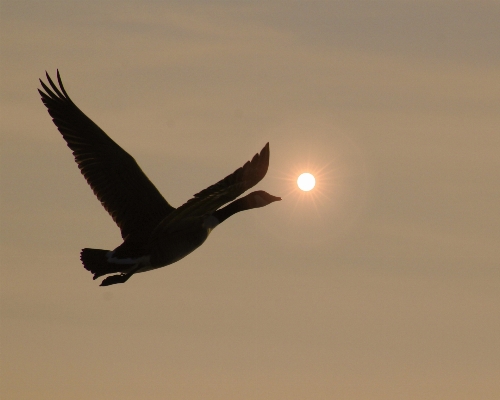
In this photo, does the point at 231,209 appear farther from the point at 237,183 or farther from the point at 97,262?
the point at 237,183

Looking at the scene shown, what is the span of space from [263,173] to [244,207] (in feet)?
14.9

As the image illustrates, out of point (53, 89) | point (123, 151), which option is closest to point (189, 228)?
point (123, 151)

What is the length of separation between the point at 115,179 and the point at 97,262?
2.11 meters

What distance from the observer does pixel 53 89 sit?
21344 mm

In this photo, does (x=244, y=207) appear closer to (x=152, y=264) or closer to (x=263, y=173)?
(x=152, y=264)

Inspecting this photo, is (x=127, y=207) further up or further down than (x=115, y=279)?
further up

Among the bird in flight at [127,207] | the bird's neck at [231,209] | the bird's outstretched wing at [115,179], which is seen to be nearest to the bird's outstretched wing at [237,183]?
the bird in flight at [127,207]

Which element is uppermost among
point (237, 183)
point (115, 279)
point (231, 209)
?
point (231, 209)

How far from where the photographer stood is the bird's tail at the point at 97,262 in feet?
63.3

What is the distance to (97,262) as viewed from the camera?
19.4 meters

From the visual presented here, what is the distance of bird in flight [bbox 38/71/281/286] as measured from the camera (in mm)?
→ 19062

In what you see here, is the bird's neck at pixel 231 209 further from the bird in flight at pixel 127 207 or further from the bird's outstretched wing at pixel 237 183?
the bird's outstretched wing at pixel 237 183

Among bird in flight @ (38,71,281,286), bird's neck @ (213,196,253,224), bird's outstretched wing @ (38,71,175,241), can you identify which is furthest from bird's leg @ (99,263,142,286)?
bird's neck @ (213,196,253,224)

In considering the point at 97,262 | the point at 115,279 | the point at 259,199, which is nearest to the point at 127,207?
the point at 97,262
